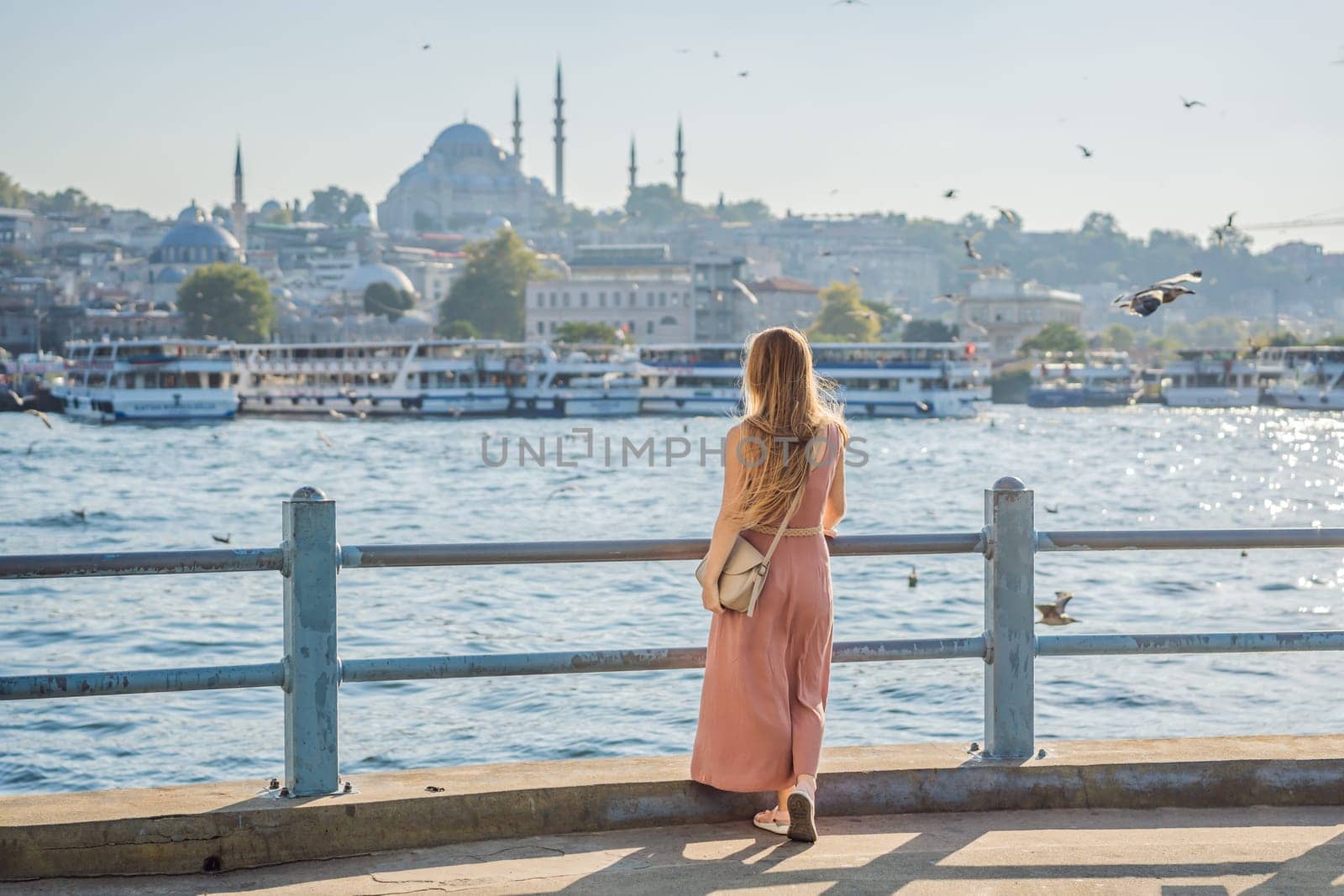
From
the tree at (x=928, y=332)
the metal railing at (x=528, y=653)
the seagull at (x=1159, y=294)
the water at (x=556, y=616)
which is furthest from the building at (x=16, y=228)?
the metal railing at (x=528, y=653)

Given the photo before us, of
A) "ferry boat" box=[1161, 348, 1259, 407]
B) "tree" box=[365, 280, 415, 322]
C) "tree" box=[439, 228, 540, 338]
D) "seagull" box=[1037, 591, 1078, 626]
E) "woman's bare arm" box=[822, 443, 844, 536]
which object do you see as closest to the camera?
"woman's bare arm" box=[822, 443, 844, 536]

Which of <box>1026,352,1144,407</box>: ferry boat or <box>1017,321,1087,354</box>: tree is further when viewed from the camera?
<box>1017,321,1087,354</box>: tree

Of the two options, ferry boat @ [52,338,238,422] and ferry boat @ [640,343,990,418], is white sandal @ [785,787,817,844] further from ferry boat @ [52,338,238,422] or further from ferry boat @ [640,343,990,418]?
ferry boat @ [52,338,238,422]

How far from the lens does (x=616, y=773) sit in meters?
4.14

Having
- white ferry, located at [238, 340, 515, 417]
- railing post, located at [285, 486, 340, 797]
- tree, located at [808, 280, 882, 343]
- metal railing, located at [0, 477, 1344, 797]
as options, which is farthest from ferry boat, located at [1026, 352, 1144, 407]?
railing post, located at [285, 486, 340, 797]

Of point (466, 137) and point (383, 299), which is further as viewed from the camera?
point (466, 137)

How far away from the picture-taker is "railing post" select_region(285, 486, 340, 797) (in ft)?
12.8

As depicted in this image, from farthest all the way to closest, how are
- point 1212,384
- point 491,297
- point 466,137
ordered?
point 466,137 → point 491,297 → point 1212,384

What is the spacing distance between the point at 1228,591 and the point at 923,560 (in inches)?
154

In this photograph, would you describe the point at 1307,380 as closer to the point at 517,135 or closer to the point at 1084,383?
the point at 1084,383

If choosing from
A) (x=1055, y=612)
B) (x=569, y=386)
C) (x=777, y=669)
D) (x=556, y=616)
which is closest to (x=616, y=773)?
(x=777, y=669)

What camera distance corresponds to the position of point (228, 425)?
60.8 metres

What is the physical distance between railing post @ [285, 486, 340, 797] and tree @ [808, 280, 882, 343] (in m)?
A: 107

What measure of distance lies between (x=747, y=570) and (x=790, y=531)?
0.43 ft
